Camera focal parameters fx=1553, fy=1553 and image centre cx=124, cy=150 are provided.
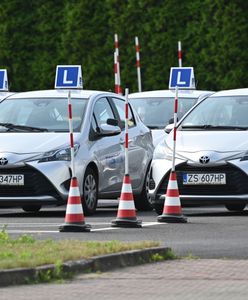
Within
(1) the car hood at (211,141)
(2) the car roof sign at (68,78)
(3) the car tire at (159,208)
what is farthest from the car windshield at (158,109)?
(3) the car tire at (159,208)

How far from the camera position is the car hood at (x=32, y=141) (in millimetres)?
18688

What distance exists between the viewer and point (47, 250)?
40.5 feet

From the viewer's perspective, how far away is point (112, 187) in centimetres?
1998

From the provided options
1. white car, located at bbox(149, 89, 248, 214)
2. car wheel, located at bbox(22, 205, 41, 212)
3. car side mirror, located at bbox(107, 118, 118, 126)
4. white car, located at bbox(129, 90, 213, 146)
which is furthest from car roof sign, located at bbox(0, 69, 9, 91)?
white car, located at bbox(149, 89, 248, 214)

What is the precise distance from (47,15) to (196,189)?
18.5 metres

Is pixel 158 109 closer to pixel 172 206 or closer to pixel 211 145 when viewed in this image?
pixel 211 145

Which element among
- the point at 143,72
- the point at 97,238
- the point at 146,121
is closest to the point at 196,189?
the point at 97,238

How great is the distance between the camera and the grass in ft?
37.5

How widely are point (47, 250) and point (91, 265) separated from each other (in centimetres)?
66

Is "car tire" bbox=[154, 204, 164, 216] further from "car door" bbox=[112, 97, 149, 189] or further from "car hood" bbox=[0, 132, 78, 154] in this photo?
"car door" bbox=[112, 97, 149, 189]

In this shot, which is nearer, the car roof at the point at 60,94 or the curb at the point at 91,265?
the curb at the point at 91,265

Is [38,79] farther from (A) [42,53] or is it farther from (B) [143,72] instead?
(B) [143,72]

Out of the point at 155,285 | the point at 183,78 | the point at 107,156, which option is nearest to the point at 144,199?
the point at 107,156

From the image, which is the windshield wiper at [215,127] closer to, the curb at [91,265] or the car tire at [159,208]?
the car tire at [159,208]
